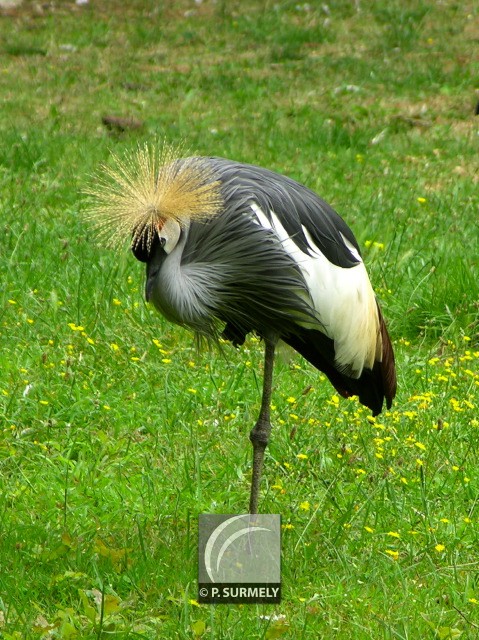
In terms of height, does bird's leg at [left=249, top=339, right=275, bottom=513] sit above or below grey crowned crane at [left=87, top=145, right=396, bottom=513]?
below

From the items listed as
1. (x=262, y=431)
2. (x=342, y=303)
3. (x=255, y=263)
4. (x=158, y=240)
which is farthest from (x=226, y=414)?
(x=158, y=240)

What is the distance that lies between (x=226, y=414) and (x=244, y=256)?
3.91 ft

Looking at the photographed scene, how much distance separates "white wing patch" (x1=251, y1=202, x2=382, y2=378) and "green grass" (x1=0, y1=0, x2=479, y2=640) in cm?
39

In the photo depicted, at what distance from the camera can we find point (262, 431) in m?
3.42

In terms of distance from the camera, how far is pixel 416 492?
3.67 meters

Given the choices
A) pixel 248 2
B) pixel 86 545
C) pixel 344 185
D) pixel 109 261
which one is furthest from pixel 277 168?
pixel 248 2

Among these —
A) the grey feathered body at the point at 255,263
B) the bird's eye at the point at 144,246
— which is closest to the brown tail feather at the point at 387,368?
the grey feathered body at the point at 255,263

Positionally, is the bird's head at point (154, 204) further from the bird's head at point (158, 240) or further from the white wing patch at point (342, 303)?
the white wing patch at point (342, 303)

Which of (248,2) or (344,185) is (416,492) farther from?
(248,2)

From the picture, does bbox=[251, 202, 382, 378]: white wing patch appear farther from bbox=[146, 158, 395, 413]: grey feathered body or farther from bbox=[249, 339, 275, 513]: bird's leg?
bbox=[249, 339, 275, 513]: bird's leg

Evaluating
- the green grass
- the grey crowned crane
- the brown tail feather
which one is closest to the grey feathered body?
the grey crowned crane

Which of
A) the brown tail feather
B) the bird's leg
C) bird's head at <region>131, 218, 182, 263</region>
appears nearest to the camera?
bird's head at <region>131, 218, 182, 263</region>

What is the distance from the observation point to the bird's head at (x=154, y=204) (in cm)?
300

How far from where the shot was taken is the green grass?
120 inches
